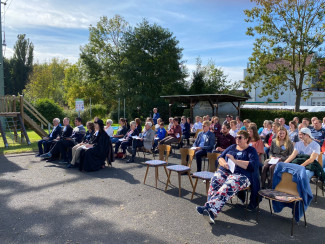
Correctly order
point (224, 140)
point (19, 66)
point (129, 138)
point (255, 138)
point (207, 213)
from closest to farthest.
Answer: point (207, 213) < point (255, 138) < point (224, 140) < point (129, 138) < point (19, 66)

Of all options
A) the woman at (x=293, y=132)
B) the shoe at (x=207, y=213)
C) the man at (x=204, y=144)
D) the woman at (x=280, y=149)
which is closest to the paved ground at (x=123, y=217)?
the shoe at (x=207, y=213)

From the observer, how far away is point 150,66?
34.9m

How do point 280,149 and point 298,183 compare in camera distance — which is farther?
point 280,149

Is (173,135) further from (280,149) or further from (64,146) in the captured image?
(280,149)

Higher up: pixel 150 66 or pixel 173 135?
pixel 150 66

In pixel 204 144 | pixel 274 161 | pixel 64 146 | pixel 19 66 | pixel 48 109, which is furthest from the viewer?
pixel 19 66

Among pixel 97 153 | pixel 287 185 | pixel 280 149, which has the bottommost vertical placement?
pixel 97 153

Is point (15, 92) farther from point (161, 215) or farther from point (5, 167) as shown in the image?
point (161, 215)

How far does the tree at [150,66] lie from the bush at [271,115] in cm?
1225

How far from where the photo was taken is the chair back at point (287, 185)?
480 centimetres

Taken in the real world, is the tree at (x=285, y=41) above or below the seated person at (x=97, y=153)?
above

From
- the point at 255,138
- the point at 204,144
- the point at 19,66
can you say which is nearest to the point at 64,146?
the point at 204,144

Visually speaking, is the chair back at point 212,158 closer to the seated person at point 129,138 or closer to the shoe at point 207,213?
the shoe at point 207,213

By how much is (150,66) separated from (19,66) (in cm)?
3828
